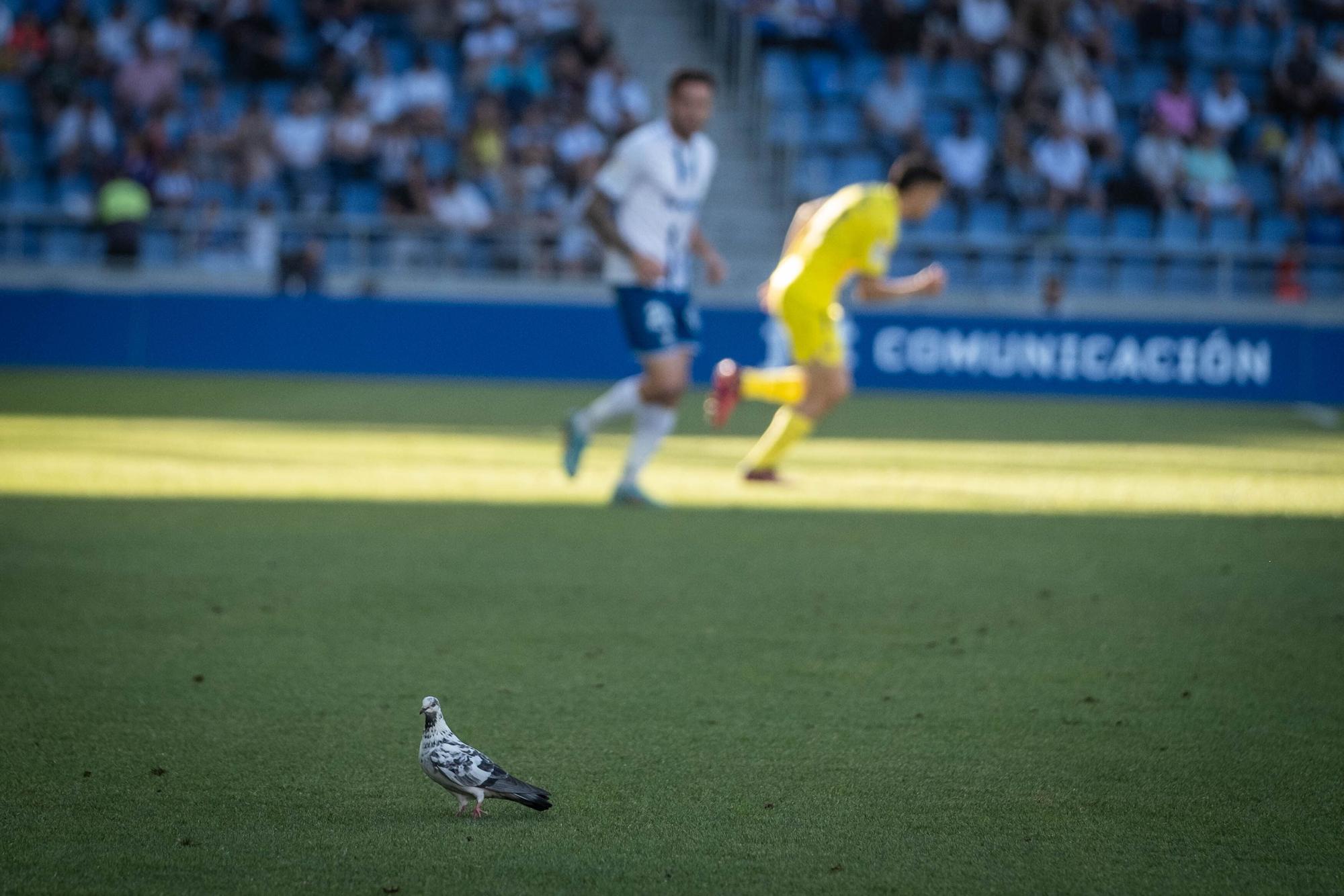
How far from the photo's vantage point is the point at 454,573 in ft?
21.1

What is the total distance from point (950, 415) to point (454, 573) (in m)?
9.41

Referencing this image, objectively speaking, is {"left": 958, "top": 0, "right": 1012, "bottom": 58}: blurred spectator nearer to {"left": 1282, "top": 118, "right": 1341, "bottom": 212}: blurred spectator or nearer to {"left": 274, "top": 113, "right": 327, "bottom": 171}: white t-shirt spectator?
{"left": 1282, "top": 118, "right": 1341, "bottom": 212}: blurred spectator

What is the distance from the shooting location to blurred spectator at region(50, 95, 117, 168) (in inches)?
766

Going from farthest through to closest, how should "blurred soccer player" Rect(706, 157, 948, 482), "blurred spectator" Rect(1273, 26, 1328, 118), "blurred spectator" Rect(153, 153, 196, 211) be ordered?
"blurred spectator" Rect(1273, 26, 1328, 118) < "blurred spectator" Rect(153, 153, 196, 211) < "blurred soccer player" Rect(706, 157, 948, 482)

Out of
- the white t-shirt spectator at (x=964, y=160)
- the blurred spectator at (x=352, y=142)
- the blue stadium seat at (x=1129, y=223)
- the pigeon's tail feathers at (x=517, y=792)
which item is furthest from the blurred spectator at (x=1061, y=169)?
the pigeon's tail feathers at (x=517, y=792)

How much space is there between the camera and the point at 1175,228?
20.2 metres

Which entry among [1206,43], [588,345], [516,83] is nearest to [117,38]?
[516,83]

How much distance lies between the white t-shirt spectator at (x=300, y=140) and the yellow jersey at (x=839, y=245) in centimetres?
1182

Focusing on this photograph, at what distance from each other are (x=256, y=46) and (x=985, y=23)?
976 cm

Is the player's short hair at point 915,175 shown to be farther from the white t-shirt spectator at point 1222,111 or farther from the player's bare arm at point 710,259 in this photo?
the white t-shirt spectator at point 1222,111

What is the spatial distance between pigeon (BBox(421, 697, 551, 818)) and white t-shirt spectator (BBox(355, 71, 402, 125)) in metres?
17.7

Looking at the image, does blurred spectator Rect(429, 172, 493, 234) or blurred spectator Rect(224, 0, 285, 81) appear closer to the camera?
blurred spectator Rect(429, 172, 493, 234)

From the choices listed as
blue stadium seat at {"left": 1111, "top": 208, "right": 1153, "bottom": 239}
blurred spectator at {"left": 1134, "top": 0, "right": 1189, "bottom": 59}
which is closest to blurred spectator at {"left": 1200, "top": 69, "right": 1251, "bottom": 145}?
blurred spectator at {"left": 1134, "top": 0, "right": 1189, "bottom": 59}

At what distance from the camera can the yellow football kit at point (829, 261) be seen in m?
8.95
